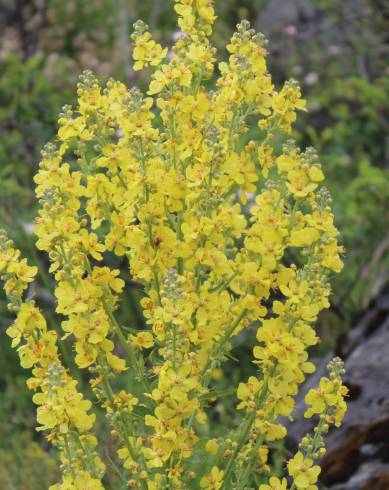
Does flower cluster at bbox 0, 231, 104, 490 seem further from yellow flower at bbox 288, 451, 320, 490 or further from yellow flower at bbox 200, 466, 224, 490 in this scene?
yellow flower at bbox 288, 451, 320, 490

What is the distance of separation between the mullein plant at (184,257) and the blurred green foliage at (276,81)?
95cm

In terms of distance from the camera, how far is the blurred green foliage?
4.75 meters

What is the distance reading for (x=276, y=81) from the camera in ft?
26.4

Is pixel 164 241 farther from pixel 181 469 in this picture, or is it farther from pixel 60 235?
pixel 181 469

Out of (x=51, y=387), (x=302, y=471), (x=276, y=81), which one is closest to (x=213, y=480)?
(x=302, y=471)

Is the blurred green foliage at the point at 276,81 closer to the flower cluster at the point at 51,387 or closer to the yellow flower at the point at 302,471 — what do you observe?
the flower cluster at the point at 51,387

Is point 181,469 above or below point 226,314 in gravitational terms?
below

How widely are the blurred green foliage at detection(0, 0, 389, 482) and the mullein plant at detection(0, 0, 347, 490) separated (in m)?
0.95

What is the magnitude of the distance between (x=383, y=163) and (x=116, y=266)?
10.2ft

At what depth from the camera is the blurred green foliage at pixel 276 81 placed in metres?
4.75

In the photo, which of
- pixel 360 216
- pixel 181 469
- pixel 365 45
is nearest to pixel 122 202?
pixel 181 469

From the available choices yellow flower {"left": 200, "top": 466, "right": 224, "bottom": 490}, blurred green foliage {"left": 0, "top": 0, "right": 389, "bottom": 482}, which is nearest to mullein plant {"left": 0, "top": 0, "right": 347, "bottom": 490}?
yellow flower {"left": 200, "top": 466, "right": 224, "bottom": 490}

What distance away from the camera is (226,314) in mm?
2328

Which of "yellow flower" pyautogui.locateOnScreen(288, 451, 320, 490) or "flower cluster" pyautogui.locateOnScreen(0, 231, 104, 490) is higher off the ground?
"flower cluster" pyautogui.locateOnScreen(0, 231, 104, 490)
